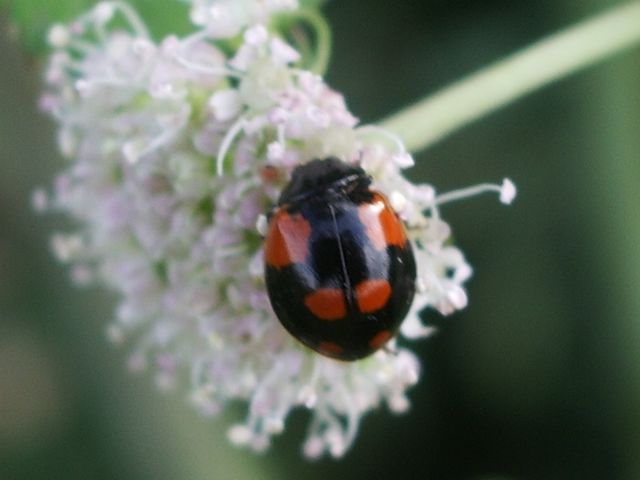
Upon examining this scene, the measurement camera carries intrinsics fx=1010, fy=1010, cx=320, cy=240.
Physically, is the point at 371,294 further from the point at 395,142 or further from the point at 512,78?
the point at 512,78

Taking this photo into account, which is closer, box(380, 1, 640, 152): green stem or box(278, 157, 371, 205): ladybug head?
box(278, 157, 371, 205): ladybug head

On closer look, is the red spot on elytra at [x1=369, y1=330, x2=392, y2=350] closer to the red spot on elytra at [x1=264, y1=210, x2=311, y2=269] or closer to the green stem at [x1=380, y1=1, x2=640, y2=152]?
the red spot on elytra at [x1=264, y1=210, x2=311, y2=269]

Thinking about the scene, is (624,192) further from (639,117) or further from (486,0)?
(486,0)

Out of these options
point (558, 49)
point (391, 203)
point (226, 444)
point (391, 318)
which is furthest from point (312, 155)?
point (226, 444)

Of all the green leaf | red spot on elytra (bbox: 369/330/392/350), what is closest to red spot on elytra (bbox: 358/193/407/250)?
red spot on elytra (bbox: 369/330/392/350)

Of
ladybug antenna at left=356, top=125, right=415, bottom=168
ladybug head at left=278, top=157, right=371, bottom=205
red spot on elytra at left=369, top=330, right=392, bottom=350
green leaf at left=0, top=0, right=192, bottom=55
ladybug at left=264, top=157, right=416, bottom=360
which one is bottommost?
red spot on elytra at left=369, top=330, right=392, bottom=350

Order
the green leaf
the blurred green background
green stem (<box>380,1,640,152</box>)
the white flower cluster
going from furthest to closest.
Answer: the blurred green background < the green leaf < green stem (<box>380,1,640,152</box>) < the white flower cluster

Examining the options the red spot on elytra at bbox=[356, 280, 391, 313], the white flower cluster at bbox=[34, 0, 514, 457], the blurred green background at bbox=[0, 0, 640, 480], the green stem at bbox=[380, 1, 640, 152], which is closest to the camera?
the red spot on elytra at bbox=[356, 280, 391, 313]

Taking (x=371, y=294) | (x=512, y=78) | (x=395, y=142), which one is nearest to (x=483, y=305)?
(x=512, y=78)
